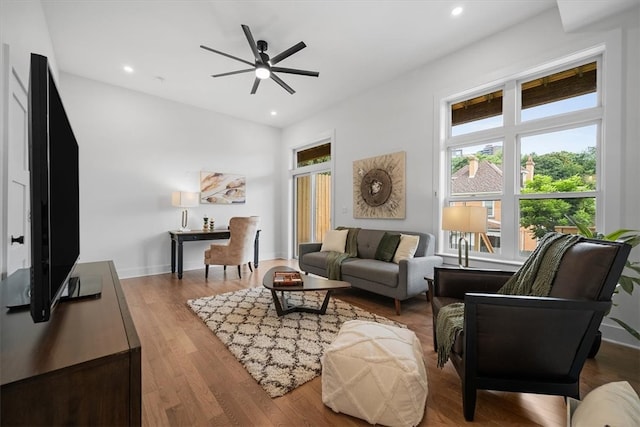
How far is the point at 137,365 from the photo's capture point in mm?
814

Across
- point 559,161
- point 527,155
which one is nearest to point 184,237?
point 527,155

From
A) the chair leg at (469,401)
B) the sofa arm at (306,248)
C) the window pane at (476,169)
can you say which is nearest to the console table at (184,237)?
the sofa arm at (306,248)

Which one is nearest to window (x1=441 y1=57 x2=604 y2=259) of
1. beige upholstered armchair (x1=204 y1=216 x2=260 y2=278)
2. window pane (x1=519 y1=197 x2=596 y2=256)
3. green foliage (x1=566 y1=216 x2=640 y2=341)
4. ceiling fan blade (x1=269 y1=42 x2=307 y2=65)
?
window pane (x1=519 y1=197 x2=596 y2=256)

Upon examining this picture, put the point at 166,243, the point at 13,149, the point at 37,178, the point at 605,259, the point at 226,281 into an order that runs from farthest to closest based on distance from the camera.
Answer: the point at 166,243
the point at 226,281
the point at 13,149
the point at 605,259
the point at 37,178

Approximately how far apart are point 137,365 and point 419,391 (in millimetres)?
1254

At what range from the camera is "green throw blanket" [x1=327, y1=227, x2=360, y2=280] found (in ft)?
11.8

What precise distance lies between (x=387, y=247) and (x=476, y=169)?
1426 mm

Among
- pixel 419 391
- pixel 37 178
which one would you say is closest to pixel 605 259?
pixel 419 391

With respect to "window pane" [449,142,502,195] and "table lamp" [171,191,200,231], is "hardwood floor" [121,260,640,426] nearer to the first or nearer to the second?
"window pane" [449,142,502,195]

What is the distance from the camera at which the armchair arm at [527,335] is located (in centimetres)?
135

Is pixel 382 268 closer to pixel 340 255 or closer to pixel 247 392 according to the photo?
pixel 340 255

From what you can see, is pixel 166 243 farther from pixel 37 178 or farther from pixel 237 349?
pixel 37 178

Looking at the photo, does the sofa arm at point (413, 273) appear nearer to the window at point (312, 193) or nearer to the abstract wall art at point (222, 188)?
the window at point (312, 193)

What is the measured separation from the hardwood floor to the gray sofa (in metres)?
0.42
